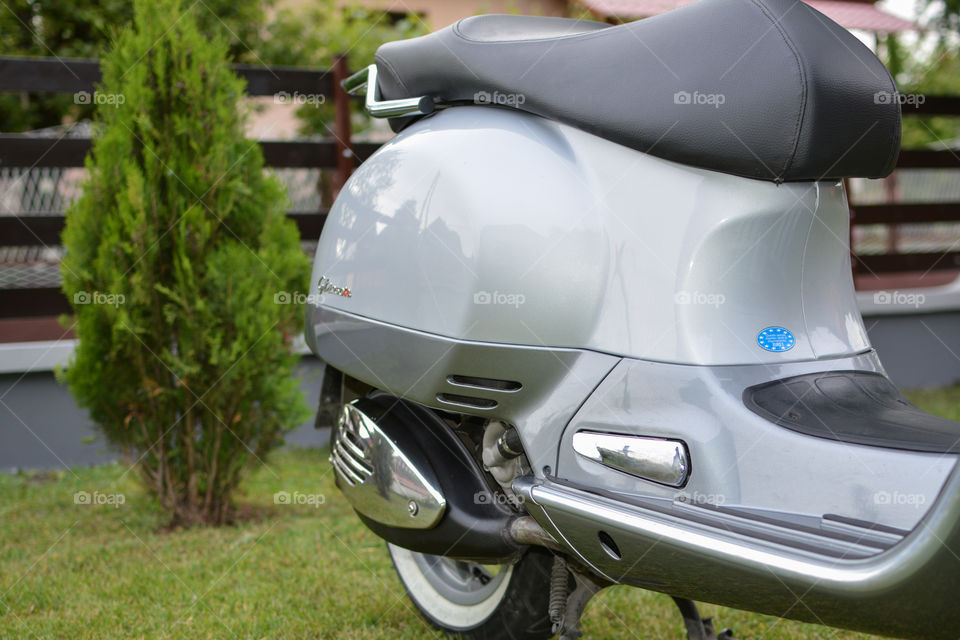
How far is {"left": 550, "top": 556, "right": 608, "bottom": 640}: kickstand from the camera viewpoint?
74.4 inches

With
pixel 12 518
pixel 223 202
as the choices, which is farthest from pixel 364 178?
pixel 12 518

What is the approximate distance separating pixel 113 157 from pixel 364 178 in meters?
1.90

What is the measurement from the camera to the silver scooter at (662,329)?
1.39m

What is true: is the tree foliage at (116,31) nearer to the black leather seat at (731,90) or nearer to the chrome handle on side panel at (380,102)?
the chrome handle on side panel at (380,102)

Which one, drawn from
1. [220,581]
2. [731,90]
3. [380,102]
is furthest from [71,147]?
[731,90]

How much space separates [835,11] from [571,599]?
8.77m

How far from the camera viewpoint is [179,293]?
3.53m

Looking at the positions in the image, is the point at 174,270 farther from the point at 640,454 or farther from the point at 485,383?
the point at 640,454

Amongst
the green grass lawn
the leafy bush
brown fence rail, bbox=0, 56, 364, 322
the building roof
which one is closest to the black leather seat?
the green grass lawn

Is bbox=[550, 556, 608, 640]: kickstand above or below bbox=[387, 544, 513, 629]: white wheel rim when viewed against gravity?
above

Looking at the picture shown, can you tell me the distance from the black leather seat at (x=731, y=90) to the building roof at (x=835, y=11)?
257 inches

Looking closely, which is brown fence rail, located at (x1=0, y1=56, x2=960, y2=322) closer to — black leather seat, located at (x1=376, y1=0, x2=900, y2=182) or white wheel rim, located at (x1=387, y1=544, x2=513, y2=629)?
white wheel rim, located at (x1=387, y1=544, x2=513, y2=629)

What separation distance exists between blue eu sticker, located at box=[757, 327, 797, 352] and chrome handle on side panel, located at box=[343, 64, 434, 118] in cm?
94

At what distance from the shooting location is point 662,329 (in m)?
1.59
